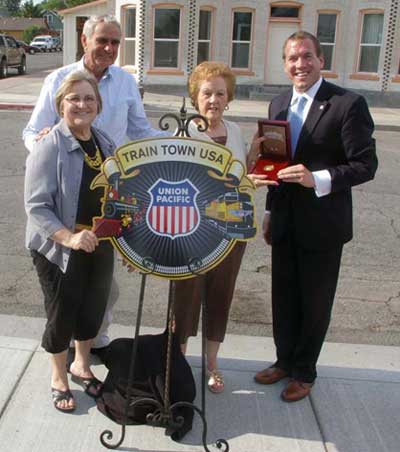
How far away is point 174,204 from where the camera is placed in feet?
8.09

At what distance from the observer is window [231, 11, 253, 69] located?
Result: 18.8 meters

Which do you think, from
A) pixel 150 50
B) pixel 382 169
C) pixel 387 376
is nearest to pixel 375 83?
pixel 150 50

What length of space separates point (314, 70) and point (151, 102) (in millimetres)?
14134

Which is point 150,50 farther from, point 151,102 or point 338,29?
point 338,29

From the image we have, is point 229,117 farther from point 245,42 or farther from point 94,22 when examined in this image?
point 94,22

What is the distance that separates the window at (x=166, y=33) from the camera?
1848 cm

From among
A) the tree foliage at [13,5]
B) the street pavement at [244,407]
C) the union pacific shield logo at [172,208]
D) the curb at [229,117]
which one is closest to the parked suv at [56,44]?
the curb at [229,117]

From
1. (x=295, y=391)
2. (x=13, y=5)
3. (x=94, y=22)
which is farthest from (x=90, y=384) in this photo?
(x=13, y=5)

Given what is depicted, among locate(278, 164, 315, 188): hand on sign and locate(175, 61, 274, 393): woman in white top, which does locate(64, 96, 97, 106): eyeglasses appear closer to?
locate(175, 61, 274, 393): woman in white top

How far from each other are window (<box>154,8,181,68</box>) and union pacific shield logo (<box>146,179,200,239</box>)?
17.2 meters

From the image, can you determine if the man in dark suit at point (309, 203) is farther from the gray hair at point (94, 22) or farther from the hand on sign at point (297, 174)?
the gray hair at point (94, 22)

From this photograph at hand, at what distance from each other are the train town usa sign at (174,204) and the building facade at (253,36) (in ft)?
55.8

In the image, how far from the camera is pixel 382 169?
31.3ft

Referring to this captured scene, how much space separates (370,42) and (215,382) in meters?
17.6
